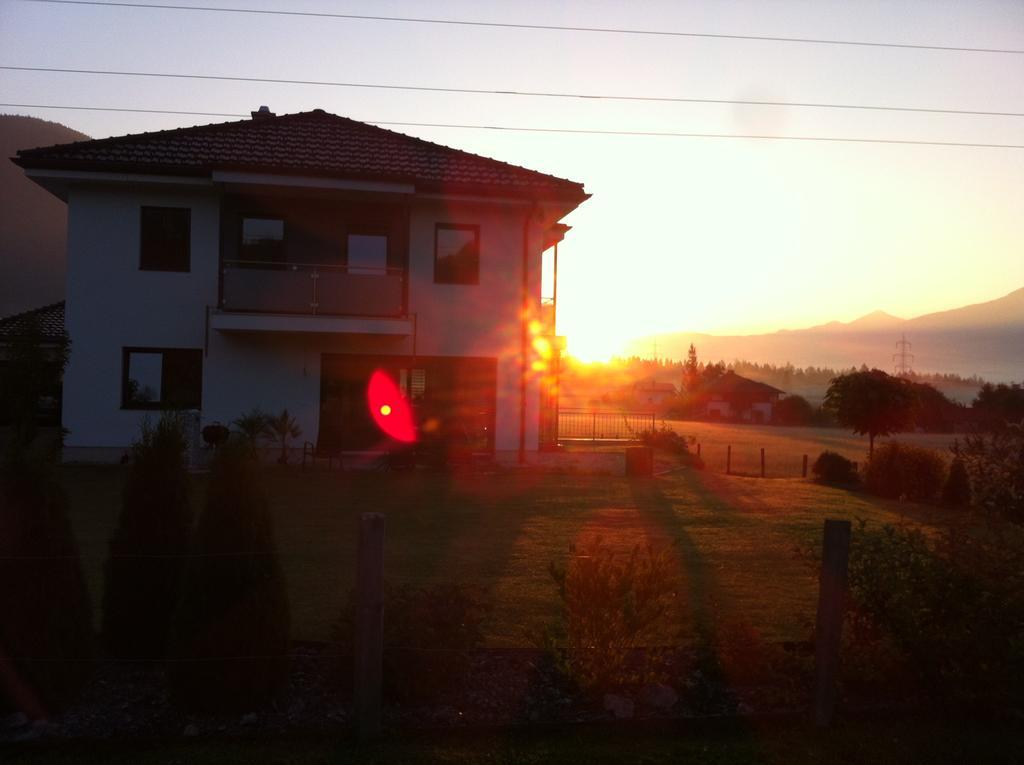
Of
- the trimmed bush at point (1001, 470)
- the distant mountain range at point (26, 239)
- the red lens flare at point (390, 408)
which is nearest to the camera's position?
the trimmed bush at point (1001, 470)

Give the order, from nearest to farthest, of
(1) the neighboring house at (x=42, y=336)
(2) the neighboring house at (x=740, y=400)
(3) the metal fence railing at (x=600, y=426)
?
(1) the neighboring house at (x=42, y=336), (3) the metal fence railing at (x=600, y=426), (2) the neighboring house at (x=740, y=400)

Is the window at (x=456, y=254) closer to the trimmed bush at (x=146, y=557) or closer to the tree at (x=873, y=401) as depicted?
the tree at (x=873, y=401)

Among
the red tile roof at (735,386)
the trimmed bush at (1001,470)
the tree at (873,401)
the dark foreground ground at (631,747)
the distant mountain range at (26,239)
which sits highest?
the distant mountain range at (26,239)

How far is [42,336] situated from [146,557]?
14.6 m

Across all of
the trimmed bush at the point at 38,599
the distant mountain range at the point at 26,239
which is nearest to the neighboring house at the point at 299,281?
the trimmed bush at the point at 38,599

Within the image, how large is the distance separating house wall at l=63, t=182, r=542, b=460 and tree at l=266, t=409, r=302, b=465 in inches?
29.5

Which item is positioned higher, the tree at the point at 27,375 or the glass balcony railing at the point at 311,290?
the glass balcony railing at the point at 311,290

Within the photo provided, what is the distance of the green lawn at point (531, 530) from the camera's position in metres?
8.13

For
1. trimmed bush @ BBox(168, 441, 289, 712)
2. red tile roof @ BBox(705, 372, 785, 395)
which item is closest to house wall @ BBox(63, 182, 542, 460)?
trimmed bush @ BBox(168, 441, 289, 712)

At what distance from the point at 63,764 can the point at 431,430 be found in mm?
16725

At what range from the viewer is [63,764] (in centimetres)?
464

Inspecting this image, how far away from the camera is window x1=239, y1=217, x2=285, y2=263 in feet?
68.5

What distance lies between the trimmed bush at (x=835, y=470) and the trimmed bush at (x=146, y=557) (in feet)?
62.1

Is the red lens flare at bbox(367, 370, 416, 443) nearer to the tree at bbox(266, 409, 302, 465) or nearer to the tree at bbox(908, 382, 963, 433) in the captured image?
the tree at bbox(266, 409, 302, 465)
